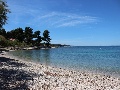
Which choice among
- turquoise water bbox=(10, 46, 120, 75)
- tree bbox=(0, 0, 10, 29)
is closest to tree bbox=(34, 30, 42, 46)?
turquoise water bbox=(10, 46, 120, 75)

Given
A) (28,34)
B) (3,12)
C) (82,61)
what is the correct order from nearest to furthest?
(3,12), (82,61), (28,34)

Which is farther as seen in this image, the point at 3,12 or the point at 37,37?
the point at 37,37

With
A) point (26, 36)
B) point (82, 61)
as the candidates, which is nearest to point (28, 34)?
point (26, 36)

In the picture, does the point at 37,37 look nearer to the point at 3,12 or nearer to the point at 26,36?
the point at 26,36

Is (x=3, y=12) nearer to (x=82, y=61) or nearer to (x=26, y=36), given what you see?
(x=82, y=61)

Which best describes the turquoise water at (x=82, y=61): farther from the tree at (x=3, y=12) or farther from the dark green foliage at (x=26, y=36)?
the dark green foliage at (x=26, y=36)

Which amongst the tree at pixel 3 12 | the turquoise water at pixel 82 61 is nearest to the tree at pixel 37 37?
the turquoise water at pixel 82 61

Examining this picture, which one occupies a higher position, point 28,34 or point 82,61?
point 28,34

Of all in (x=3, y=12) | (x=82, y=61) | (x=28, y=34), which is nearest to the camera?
(x=3, y=12)

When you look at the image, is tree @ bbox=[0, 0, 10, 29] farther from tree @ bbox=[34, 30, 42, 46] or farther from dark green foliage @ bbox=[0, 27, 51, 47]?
tree @ bbox=[34, 30, 42, 46]

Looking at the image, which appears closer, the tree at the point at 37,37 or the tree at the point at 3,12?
the tree at the point at 3,12

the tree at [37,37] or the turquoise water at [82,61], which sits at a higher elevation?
→ the tree at [37,37]

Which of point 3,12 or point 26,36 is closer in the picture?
point 3,12

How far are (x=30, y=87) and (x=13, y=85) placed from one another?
1239 millimetres
